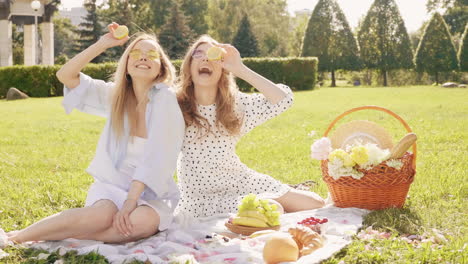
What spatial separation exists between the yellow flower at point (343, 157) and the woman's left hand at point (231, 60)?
0.97 meters

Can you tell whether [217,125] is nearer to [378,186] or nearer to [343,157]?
[343,157]

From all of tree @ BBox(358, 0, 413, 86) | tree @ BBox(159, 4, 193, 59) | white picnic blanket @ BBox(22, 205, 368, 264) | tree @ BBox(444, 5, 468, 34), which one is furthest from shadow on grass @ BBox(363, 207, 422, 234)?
tree @ BBox(444, 5, 468, 34)

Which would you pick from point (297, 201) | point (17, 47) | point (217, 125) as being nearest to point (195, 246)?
point (217, 125)

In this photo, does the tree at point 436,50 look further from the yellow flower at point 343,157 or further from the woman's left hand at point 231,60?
the woman's left hand at point 231,60

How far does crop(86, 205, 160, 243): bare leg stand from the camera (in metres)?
3.27

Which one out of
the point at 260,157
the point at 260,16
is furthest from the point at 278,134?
the point at 260,16

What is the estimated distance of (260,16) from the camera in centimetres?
3959

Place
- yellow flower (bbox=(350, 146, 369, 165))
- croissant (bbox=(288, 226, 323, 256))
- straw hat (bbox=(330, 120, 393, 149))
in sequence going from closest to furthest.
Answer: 1. croissant (bbox=(288, 226, 323, 256))
2. yellow flower (bbox=(350, 146, 369, 165))
3. straw hat (bbox=(330, 120, 393, 149))

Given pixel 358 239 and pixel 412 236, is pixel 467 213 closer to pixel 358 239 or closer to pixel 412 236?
pixel 412 236

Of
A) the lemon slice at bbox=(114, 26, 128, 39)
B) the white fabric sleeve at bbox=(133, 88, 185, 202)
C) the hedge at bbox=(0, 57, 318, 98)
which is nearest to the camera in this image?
the white fabric sleeve at bbox=(133, 88, 185, 202)

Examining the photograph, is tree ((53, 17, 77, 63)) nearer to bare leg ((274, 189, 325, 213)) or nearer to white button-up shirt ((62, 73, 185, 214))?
bare leg ((274, 189, 325, 213))

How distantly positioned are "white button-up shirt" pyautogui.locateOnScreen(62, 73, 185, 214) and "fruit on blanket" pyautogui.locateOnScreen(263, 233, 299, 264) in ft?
2.85

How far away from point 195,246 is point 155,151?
0.65m

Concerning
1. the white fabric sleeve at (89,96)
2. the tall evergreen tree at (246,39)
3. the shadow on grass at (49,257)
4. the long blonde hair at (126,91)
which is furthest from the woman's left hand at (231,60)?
the tall evergreen tree at (246,39)
